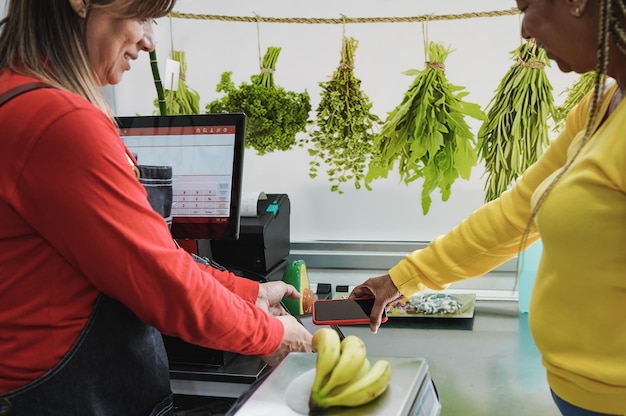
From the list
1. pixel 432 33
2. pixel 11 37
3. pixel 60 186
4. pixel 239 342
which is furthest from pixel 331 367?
pixel 432 33

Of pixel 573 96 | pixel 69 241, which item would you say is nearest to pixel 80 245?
pixel 69 241

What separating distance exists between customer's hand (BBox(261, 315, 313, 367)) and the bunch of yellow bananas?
169mm

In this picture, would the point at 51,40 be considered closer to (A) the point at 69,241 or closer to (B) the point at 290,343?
(A) the point at 69,241

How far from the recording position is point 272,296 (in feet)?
4.99

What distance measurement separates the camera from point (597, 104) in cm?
88

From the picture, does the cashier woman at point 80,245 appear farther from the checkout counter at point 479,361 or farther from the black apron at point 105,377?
the checkout counter at point 479,361

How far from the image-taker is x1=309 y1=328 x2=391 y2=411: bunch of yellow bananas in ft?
2.86

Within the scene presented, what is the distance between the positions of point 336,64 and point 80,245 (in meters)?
1.50

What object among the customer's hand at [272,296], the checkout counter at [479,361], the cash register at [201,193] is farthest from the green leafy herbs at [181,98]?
the checkout counter at [479,361]

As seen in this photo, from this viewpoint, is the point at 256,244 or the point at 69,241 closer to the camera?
the point at 69,241

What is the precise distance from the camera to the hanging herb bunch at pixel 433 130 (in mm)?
1841

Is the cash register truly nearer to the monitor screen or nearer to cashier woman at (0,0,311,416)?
the monitor screen

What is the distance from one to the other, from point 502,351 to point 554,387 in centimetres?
68

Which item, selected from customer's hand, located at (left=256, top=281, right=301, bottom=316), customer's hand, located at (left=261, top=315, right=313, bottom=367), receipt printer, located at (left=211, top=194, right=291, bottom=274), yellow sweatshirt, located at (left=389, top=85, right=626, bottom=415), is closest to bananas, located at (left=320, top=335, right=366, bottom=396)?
customer's hand, located at (left=261, top=315, right=313, bottom=367)
